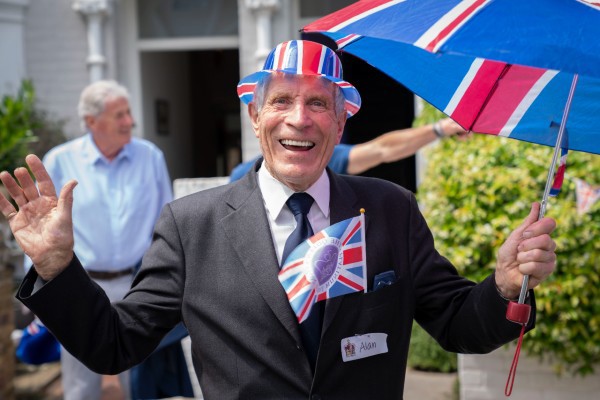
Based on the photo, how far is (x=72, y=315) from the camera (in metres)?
1.94

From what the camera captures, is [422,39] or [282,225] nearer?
[422,39]

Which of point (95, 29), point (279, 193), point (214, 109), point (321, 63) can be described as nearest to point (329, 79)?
point (321, 63)

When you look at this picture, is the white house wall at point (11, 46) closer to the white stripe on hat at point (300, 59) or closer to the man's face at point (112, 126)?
the man's face at point (112, 126)

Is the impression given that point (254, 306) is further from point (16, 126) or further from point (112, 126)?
point (16, 126)

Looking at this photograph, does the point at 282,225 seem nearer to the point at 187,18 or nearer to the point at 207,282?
the point at 207,282

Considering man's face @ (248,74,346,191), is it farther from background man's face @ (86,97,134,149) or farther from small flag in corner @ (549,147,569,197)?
background man's face @ (86,97,134,149)

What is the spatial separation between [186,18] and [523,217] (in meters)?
5.32

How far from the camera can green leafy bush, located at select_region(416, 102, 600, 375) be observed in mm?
4055

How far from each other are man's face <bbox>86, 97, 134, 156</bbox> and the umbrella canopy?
2262mm

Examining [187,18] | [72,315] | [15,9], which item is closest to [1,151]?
[15,9]

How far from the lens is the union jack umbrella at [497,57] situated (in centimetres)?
164

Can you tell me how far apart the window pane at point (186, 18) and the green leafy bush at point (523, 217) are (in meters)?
4.53

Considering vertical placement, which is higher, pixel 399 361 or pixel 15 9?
pixel 15 9

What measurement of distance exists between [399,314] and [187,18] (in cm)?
689
